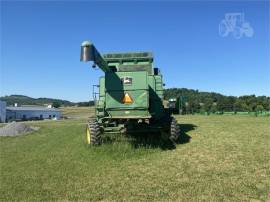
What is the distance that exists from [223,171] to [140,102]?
500 centimetres

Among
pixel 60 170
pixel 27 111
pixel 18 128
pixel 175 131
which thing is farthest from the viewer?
pixel 27 111

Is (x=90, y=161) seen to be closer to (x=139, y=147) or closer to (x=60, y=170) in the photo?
(x=60, y=170)

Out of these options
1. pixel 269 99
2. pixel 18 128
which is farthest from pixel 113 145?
pixel 269 99

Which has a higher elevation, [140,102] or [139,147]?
[140,102]

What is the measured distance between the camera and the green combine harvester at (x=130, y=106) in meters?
14.7

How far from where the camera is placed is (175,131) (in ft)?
50.4

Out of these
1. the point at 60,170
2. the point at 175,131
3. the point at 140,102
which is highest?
the point at 140,102

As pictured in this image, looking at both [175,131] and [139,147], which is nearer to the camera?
[139,147]

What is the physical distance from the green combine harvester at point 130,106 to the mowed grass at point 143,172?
31.5 inches

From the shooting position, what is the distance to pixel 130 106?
14.7 meters

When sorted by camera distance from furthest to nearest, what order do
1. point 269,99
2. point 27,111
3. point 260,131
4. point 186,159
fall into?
point 27,111 < point 269,99 < point 260,131 < point 186,159

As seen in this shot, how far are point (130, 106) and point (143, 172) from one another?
422 centimetres

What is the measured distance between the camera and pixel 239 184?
370 inches

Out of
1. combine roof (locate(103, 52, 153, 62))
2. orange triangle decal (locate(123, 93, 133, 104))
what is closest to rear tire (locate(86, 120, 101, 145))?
orange triangle decal (locate(123, 93, 133, 104))
